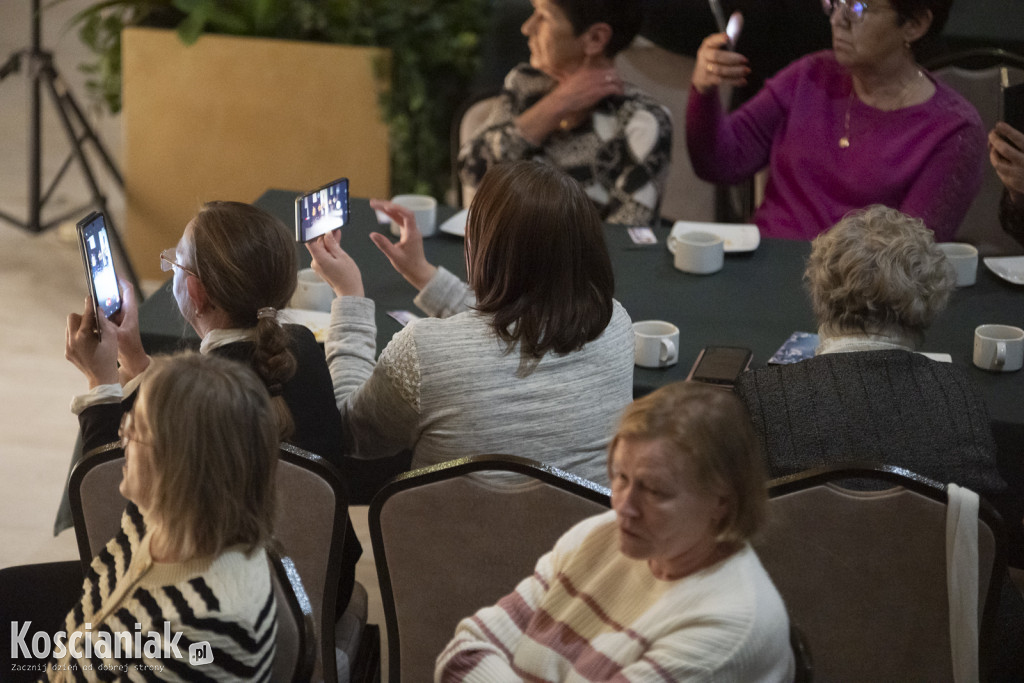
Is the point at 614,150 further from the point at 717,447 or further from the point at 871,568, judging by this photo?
the point at 717,447

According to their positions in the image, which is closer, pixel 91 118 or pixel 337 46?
pixel 337 46

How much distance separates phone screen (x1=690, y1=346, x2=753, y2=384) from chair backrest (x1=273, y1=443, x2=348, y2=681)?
2.40 feet

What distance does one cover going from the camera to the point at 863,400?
1.74 metres

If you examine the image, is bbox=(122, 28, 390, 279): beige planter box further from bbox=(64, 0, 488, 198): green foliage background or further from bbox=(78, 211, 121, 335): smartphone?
bbox=(78, 211, 121, 335): smartphone

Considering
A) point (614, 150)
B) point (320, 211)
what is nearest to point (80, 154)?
point (614, 150)

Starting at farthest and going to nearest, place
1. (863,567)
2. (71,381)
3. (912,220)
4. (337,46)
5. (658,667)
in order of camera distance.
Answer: (337,46) → (71,381) → (912,220) → (863,567) → (658,667)

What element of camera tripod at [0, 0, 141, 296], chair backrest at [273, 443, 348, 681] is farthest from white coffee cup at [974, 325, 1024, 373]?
camera tripod at [0, 0, 141, 296]

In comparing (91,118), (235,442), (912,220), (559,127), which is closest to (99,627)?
(235,442)

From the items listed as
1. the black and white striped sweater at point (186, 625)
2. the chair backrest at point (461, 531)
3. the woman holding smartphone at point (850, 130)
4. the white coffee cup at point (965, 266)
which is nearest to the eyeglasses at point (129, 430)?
the black and white striped sweater at point (186, 625)

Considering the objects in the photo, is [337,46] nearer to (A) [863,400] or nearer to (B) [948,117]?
(B) [948,117]

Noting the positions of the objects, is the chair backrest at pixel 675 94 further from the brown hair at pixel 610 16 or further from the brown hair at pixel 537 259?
the brown hair at pixel 537 259

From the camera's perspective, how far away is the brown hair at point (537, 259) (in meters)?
1.76

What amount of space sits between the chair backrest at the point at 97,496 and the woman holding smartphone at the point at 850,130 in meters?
2.06

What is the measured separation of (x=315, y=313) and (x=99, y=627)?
3.73 feet
